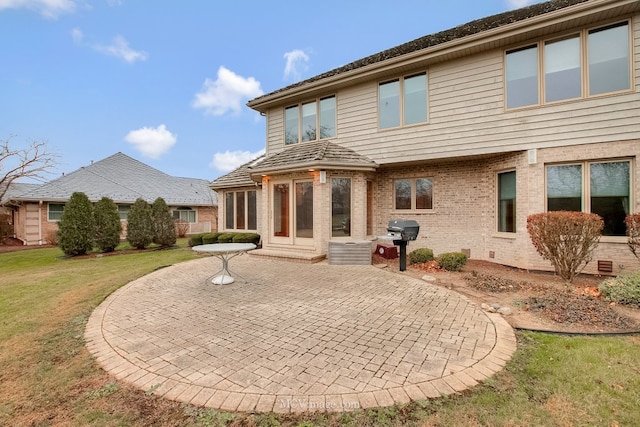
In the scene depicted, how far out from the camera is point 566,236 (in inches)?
233

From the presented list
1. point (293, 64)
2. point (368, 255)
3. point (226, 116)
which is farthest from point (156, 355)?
point (226, 116)

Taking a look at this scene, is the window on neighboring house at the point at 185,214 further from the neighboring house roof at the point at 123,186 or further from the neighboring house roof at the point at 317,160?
the neighboring house roof at the point at 317,160

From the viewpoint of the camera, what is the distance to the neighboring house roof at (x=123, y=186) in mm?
19030

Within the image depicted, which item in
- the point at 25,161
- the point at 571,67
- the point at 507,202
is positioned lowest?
the point at 507,202

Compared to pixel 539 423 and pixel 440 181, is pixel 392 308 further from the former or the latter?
pixel 440 181

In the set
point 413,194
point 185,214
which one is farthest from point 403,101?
point 185,214

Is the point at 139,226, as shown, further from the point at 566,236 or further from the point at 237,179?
the point at 566,236

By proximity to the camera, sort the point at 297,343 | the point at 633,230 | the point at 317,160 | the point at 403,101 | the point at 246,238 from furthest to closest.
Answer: the point at 246,238
the point at 403,101
the point at 317,160
the point at 633,230
the point at 297,343

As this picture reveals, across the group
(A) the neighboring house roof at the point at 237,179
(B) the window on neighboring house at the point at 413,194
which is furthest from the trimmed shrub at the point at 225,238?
(B) the window on neighboring house at the point at 413,194

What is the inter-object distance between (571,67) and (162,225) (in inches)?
693

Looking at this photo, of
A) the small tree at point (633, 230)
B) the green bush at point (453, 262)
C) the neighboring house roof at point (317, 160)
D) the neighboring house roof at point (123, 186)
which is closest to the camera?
the small tree at point (633, 230)

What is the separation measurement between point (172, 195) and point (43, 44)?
1225cm

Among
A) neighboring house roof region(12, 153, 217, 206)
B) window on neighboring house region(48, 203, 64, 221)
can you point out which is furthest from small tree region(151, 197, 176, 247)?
window on neighboring house region(48, 203, 64, 221)

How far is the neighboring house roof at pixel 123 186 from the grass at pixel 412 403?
19.8 metres
